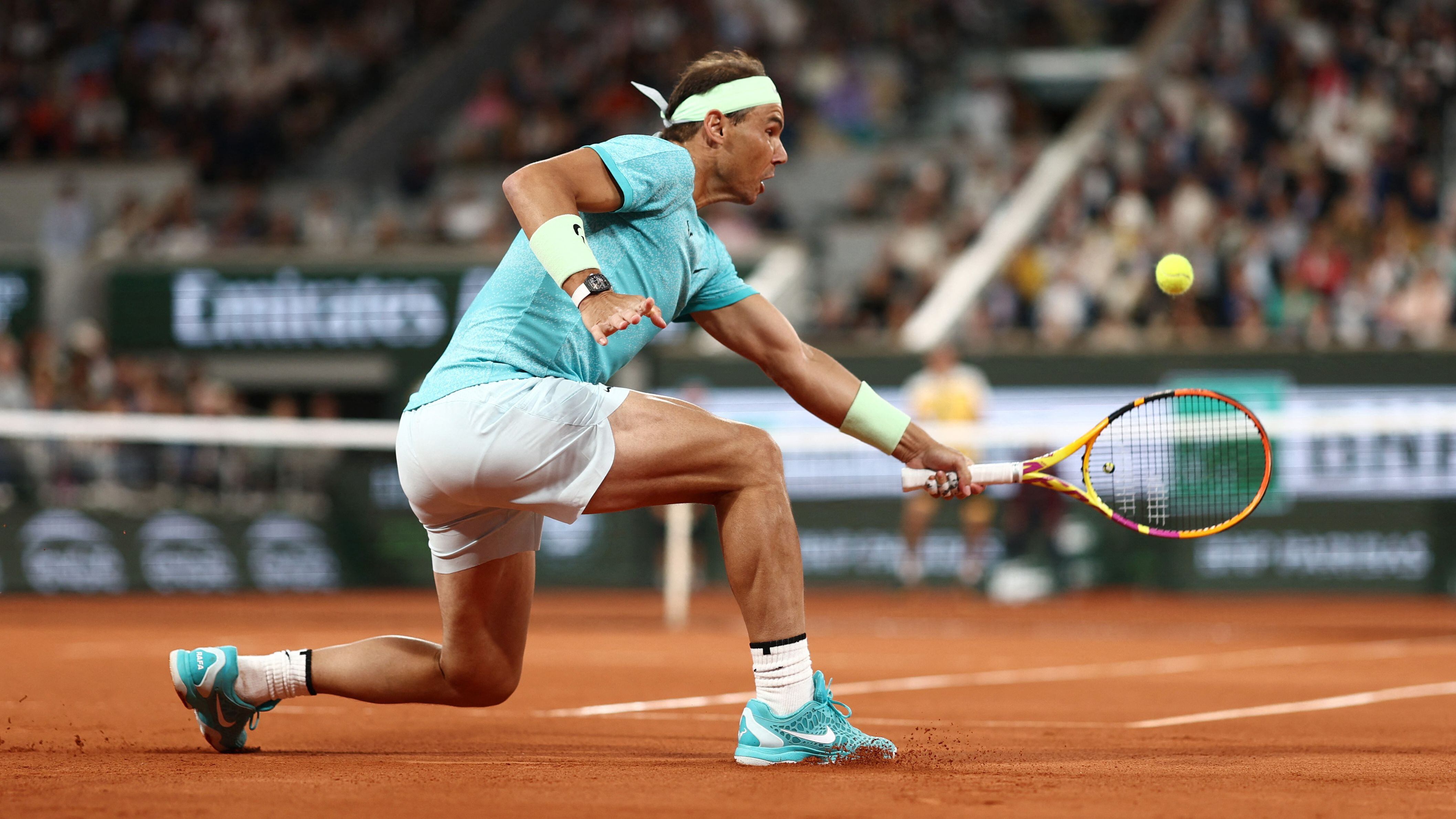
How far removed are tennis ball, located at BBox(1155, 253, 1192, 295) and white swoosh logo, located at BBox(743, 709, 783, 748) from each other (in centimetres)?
169

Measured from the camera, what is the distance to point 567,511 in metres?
4.27

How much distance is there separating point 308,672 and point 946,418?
29.0ft

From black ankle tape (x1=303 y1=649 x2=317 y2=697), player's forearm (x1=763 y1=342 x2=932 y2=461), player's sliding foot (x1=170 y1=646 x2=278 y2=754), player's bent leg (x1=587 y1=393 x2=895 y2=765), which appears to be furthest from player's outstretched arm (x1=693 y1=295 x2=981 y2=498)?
player's sliding foot (x1=170 y1=646 x2=278 y2=754)

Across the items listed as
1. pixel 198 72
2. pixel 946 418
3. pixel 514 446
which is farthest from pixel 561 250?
pixel 198 72

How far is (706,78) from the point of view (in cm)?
455

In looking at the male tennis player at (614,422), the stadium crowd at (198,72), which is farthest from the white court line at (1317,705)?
the stadium crowd at (198,72)

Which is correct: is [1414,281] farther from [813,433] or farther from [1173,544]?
[813,433]

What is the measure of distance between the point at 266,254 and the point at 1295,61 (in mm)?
11073

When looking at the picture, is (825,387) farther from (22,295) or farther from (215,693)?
(22,295)

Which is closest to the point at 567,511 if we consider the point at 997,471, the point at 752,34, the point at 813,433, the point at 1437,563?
the point at 997,471

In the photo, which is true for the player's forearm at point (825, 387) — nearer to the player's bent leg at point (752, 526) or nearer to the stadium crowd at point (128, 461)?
the player's bent leg at point (752, 526)

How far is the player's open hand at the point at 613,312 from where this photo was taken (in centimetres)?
381

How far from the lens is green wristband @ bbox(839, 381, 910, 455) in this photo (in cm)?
479

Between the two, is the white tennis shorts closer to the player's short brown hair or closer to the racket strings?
the player's short brown hair
